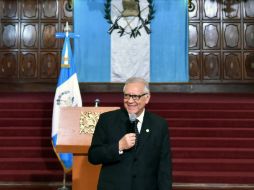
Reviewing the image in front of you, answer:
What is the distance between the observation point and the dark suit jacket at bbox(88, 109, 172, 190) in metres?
2.45

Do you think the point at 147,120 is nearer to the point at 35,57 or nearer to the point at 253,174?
the point at 253,174

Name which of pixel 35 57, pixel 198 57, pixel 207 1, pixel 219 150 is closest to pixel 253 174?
pixel 219 150

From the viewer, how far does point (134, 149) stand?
2455mm

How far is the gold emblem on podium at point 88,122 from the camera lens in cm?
393

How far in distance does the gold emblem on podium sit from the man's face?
1.55 meters

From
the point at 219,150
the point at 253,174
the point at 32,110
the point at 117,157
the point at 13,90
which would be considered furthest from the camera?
the point at 13,90

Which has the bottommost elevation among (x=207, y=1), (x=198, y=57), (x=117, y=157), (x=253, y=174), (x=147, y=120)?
(x=253, y=174)

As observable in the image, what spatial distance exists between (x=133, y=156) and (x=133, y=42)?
891 centimetres

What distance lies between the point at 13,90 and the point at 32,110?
333cm

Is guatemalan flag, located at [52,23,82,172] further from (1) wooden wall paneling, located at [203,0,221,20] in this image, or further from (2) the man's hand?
(1) wooden wall paneling, located at [203,0,221,20]

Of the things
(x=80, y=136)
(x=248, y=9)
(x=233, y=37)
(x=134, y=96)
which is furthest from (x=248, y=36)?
(x=134, y=96)

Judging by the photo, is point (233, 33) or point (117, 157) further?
point (233, 33)

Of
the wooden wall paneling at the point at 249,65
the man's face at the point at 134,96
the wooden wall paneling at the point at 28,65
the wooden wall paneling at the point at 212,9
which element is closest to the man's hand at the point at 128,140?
the man's face at the point at 134,96

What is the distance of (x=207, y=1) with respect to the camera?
11352 mm
